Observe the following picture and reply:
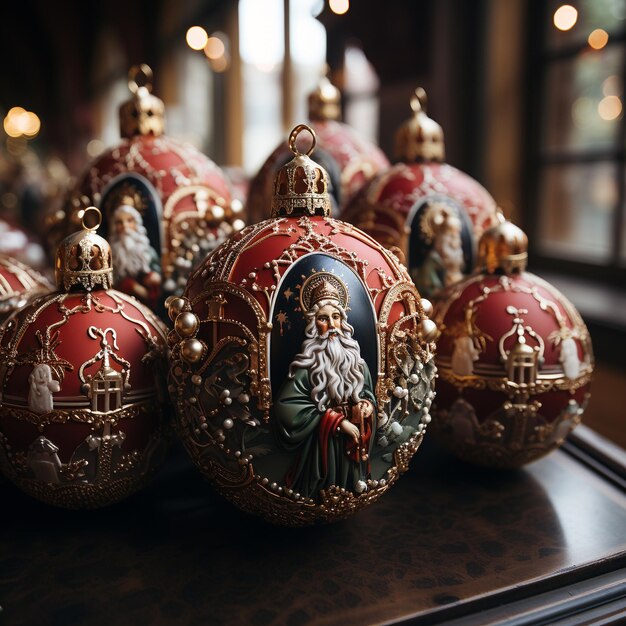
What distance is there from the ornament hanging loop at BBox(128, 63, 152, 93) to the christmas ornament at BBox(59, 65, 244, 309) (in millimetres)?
111

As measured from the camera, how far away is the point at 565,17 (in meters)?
2.15

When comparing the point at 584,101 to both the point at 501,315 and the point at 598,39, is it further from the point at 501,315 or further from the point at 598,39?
the point at 501,315

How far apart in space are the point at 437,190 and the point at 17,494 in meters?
0.78

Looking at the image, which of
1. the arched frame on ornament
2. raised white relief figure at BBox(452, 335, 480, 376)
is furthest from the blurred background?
the arched frame on ornament

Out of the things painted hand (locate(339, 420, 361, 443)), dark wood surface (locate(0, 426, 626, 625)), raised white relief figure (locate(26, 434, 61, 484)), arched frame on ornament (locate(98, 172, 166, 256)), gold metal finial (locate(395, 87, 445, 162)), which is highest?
gold metal finial (locate(395, 87, 445, 162))

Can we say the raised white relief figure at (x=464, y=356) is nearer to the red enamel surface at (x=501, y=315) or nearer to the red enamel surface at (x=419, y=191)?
the red enamel surface at (x=501, y=315)

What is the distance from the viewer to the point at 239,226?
3.65ft

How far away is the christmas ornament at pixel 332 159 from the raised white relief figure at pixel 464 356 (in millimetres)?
443

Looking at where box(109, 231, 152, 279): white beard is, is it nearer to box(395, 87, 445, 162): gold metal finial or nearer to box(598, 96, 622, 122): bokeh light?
box(395, 87, 445, 162): gold metal finial

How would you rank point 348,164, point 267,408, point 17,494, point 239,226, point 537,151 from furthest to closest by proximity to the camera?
1. point 537,151
2. point 348,164
3. point 239,226
4. point 17,494
5. point 267,408

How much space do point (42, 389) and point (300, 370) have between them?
30cm

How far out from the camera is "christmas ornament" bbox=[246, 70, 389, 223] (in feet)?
4.45

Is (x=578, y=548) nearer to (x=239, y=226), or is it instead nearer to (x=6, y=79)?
(x=239, y=226)

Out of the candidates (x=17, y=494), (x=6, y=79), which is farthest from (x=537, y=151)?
(x=6, y=79)
